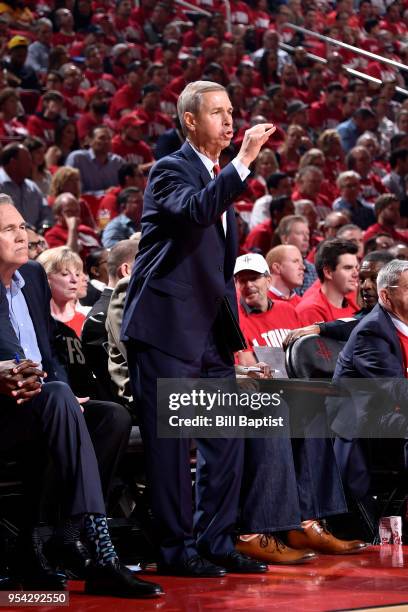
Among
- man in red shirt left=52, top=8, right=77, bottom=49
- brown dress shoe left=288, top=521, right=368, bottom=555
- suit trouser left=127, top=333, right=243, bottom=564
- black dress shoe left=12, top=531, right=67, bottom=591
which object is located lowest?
brown dress shoe left=288, top=521, right=368, bottom=555

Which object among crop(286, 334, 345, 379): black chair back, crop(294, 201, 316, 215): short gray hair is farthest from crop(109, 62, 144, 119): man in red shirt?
crop(286, 334, 345, 379): black chair back

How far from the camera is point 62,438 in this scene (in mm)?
2939

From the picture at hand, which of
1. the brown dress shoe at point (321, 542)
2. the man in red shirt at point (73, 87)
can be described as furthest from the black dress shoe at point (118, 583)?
the man in red shirt at point (73, 87)

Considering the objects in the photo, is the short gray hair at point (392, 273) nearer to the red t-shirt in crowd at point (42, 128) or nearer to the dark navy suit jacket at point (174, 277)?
the dark navy suit jacket at point (174, 277)

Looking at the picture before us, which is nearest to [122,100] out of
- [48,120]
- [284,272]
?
[48,120]

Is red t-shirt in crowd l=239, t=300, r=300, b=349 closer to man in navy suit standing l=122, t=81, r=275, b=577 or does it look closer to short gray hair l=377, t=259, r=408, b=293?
short gray hair l=377, t=259, r=408, b=293

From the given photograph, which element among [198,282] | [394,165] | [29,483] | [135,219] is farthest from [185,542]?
[394,165]

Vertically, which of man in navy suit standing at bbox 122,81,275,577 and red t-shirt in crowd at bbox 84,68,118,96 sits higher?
red t-shirt in crowd at bbox 84,68,118,96

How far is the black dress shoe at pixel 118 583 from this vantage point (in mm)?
2857

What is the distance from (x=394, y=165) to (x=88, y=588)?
7905 millimetres

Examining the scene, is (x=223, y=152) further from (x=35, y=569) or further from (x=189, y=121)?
(x=35, y=569)

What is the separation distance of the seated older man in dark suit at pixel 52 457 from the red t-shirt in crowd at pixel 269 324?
1831mm

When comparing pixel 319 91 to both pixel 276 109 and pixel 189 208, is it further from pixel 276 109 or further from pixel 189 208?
pixel 189 208

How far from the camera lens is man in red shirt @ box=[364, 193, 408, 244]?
26.9 ft
